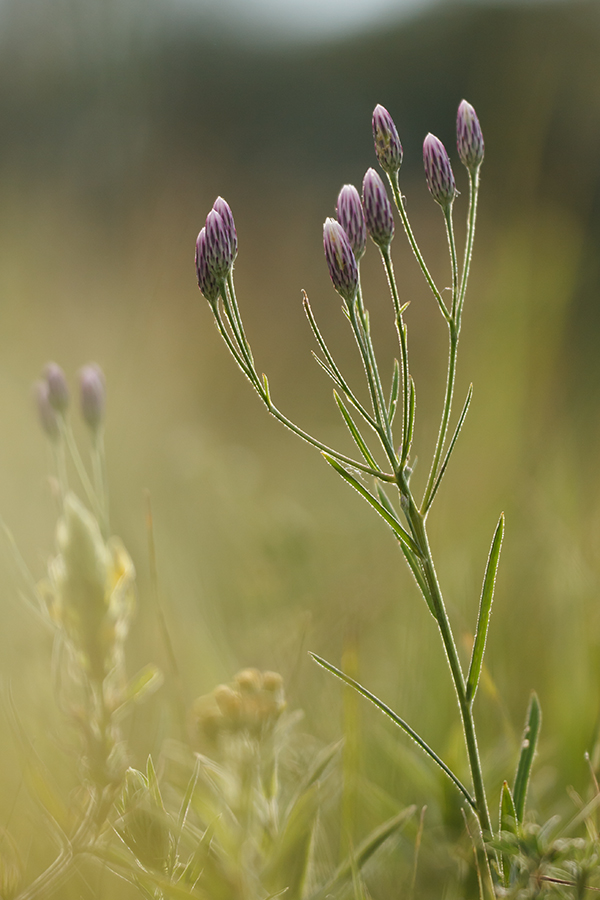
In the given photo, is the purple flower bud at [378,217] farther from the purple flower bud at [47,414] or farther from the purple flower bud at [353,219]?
the purple flower bud at [47,414]

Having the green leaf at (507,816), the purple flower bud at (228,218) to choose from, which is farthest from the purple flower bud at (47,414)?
the green leaf at (507,816)

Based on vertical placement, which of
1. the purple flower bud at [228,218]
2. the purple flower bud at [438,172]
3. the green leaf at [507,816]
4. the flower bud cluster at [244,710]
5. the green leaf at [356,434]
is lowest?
the flower bud cluster at [244,710]

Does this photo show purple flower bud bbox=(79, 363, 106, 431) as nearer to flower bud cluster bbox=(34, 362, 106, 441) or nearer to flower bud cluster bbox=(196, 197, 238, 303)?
flower bud cluster bbox=(34, 362, 106, 441)

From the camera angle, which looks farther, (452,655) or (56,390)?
(56,390)

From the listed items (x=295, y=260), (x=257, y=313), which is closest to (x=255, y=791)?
(x=257, y=313)

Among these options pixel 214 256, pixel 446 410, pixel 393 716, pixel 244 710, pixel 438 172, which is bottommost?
pixel 244 710

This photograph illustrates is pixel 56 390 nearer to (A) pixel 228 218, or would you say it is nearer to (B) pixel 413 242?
(A) pixel 228 218

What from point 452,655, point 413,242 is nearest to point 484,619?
point 452,655
